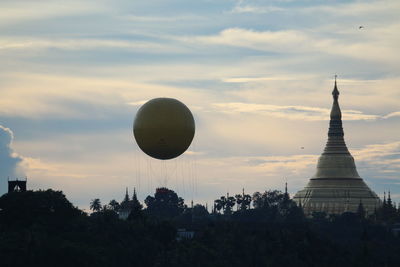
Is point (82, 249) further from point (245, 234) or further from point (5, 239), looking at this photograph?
point (245, 234)

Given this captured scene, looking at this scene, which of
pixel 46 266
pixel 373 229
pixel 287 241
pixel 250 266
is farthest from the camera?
pixel 373 229

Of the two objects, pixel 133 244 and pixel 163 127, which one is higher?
pixel 163 127

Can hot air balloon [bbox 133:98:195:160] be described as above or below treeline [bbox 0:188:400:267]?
above

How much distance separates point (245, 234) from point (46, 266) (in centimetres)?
4308

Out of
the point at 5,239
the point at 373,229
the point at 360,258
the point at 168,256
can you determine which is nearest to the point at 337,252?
the point at 360,258

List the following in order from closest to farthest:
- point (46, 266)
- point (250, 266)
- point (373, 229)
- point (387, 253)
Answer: point (46, 266)
point (250, 266)
point (387, 253)
point (373, 229)

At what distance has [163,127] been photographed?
351 feet

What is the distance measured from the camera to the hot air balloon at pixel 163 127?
352 feet

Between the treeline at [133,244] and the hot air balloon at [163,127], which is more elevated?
the hot air balloon at [163,127]

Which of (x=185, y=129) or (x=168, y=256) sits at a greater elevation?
(x=185, y=129)

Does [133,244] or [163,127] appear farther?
[133,244]

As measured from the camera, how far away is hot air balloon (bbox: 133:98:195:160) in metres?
107

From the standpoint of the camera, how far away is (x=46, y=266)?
107 metres

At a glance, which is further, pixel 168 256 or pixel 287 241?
pixel 287 241
